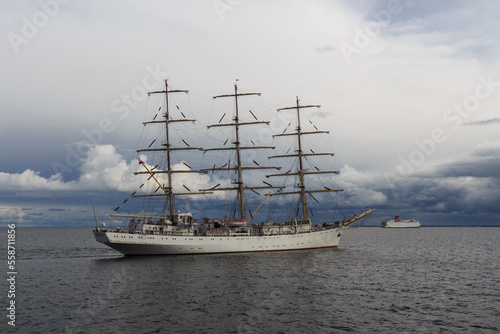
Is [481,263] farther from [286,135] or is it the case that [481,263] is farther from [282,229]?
[286,135]

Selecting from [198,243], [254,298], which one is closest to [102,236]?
[198,243]

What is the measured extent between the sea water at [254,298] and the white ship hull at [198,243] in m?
5.81

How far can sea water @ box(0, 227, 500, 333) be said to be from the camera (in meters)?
25.4

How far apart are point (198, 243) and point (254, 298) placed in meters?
30.9

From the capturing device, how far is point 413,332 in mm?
24031

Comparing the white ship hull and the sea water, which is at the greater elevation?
the white ship hull

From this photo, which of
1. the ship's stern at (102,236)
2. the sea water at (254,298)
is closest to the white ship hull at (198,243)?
the ship's stern at (102,236)

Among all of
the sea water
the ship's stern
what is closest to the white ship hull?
the ship's stern

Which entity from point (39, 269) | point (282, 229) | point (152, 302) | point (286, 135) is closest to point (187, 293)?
point (152, 302)

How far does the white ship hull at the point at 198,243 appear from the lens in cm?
5884

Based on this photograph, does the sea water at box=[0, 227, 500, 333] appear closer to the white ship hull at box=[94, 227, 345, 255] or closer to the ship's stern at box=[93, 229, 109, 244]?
the ship's stern at box=[93, 229, 109, 244]

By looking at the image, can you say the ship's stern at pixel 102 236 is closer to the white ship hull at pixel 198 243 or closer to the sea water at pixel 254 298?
the white ship hull at pixel 198 243

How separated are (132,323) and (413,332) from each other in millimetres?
16783

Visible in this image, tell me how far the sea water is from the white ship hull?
19.1ft
